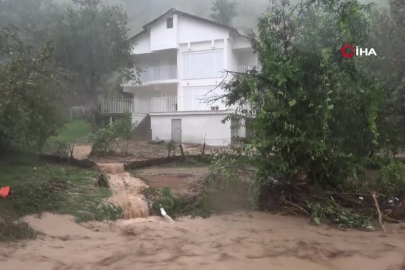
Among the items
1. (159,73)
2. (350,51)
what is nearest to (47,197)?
(350,51)

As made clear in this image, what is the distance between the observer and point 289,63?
10.3m

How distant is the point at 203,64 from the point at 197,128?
15.8 feet

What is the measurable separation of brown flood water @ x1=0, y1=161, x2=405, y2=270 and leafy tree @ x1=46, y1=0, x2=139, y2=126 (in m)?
14.5

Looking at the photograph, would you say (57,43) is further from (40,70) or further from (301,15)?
(301,15)

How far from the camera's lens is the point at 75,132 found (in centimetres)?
2439

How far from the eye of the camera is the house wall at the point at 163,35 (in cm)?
2567

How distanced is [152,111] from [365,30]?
1666 centimetres

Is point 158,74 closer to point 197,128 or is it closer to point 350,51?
point 197,128

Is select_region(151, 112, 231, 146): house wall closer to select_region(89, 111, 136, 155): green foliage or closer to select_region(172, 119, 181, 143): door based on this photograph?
select_region(172, 119, 181, 143): door

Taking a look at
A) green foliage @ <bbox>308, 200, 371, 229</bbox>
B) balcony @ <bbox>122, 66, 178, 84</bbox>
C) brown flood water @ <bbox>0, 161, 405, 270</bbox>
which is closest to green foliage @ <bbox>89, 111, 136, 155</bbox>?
brown flood water @ <bbox>0, 161, 405, 270</bbox>

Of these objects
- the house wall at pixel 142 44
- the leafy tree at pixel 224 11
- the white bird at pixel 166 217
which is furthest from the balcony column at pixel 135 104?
the white bird at pixel 166 217

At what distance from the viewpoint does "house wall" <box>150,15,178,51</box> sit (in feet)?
84.2

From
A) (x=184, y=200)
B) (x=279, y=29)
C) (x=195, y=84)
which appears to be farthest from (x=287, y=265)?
(x=195, y=84)

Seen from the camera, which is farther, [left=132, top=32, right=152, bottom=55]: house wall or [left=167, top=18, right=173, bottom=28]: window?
[left=132, top=32, right=152, bottom=55]: house wall
